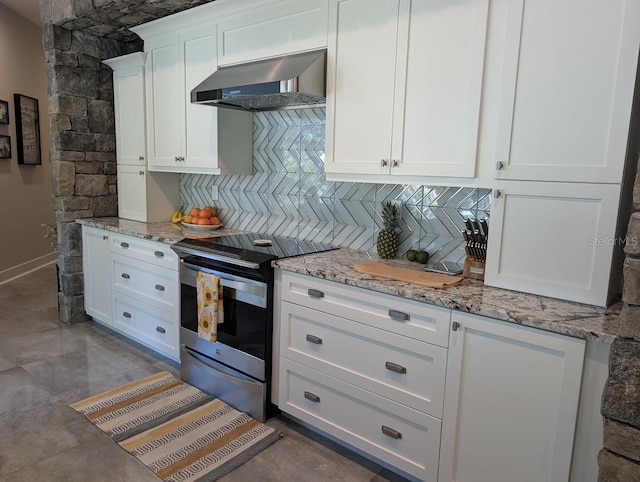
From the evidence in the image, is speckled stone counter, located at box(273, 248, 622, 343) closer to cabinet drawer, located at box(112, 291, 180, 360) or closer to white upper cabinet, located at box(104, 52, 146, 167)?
cabinet drawer, located at box(112, 291, 180, 360)

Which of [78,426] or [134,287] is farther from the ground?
[134,287]

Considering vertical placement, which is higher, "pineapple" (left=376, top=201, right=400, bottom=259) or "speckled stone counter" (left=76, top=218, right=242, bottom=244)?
"pineapple" (left=376, top=201, right=400, bottom=259)

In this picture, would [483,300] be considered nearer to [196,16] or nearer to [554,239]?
[554,239]

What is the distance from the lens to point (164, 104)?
3566 millimetres

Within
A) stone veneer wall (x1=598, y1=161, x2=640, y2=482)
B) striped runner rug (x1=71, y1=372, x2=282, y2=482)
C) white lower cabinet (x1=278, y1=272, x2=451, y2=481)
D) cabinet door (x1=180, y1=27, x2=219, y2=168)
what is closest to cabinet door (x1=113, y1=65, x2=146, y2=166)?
cabinet door (x1=180, y1=27, x2=219, y2=168)

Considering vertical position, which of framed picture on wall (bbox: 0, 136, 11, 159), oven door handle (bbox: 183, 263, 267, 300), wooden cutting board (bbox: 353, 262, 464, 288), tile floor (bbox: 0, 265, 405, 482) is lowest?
tile floor (bbox: 0, 265, 405, 482)

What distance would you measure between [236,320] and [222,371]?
354 mm

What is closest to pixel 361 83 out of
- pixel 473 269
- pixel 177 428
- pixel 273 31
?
pixel 273 31

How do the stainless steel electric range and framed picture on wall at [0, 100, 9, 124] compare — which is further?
framed picture on wall at [0, 100, 9, 124]

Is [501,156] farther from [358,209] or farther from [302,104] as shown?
[302,104]

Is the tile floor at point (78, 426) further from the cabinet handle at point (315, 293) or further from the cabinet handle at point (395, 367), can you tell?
the cabinet handle at point (315, 293)

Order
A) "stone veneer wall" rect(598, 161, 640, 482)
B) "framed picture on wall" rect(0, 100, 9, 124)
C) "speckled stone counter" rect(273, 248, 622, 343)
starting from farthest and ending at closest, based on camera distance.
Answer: "framed picture on wall" rect(0, 100, 9, 124) → "speckled stone counter" rect(273, 248, 622, 343) → "stone veneer wall" rect(598, 161, 640, 482)

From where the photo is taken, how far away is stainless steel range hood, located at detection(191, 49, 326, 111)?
2.42 m

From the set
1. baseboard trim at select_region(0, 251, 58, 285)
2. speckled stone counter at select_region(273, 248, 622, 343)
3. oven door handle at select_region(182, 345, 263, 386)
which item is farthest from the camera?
baseboard trim at select_region(0, 251, 58, 285)
